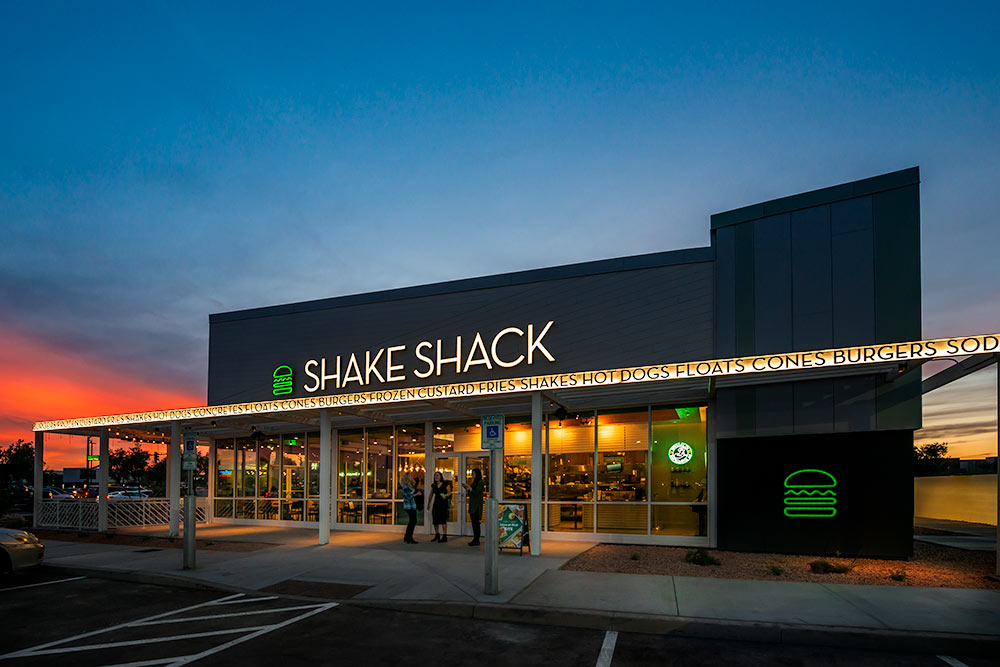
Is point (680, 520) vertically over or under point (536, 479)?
under

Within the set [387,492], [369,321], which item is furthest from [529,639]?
[369,321]

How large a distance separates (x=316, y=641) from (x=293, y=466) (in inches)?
549

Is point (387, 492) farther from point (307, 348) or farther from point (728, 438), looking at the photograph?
point (728, 438)

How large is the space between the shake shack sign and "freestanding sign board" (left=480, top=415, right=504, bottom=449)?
553 centimetres

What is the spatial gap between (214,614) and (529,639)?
4.48 metres

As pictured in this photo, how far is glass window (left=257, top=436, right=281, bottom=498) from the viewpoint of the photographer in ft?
69.9

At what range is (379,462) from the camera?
19078mm

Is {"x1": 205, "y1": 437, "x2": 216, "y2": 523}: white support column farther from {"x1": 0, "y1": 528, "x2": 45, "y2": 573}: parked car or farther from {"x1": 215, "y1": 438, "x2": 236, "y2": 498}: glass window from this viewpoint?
{"x1": 0, "y1": 528, "x2": 45, "y2": 573}: parked car

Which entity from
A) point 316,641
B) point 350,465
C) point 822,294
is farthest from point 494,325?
point 316,641

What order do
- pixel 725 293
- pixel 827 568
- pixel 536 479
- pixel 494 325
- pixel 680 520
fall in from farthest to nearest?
pixel 494 325, pixel 680 520, pixel 725 293, pixel 536 479, pixel 827 568

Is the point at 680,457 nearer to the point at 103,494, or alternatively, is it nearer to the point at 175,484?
the point at 175,484

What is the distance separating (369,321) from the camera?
19344 mm

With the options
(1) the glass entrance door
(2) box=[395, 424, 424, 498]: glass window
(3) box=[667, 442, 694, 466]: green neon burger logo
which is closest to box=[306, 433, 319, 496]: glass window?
(2) box=[395, 424, 424, 498]: glass window

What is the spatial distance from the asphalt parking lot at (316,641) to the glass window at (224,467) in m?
12.5
